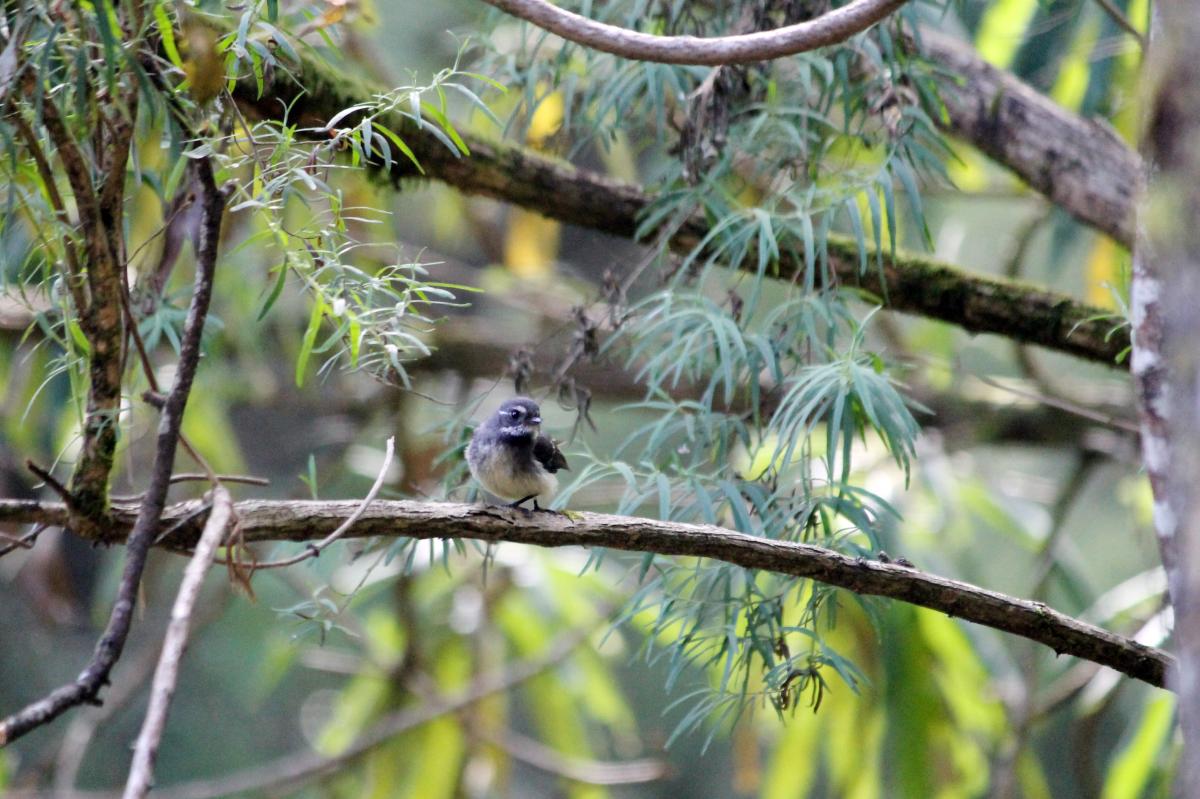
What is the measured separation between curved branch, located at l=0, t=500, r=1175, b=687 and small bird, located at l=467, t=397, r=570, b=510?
2.25 feet

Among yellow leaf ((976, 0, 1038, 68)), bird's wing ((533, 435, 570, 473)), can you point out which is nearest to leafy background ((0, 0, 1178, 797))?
yellow leaf ((976, 0, 1038, 68))

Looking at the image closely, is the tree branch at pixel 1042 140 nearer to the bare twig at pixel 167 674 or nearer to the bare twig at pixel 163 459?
the bare twig at pixel 163 459

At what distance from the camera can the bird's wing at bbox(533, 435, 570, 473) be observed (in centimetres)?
346

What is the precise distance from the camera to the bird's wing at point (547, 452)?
3459 mm

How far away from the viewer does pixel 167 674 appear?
5.95ft

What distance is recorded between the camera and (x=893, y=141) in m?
3.28

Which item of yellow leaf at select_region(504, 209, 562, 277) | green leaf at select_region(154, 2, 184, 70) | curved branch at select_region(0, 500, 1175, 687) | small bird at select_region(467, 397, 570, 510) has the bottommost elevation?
curved branch at select_region(0, 500, 1175, 687)

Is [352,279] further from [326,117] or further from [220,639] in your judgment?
[220,639]

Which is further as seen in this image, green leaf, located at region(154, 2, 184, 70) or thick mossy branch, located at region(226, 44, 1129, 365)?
thick mossy branch, located at region(226, 44, 1129, 365)

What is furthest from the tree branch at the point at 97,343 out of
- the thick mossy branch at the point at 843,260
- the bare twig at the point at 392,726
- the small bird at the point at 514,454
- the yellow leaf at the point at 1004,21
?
the yellow leaf at the point at 1004,21

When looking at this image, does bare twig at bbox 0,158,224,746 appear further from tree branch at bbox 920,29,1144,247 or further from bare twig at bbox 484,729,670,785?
bare twig at bbox 484,729,670,785

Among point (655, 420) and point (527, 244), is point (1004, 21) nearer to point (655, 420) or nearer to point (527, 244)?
point (655, 420)

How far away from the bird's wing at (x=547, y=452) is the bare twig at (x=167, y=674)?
1.38 meters

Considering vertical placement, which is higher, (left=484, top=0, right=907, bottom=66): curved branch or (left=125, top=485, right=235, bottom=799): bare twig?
(left=484, top=0, right=907, bottom=66): curved branch
